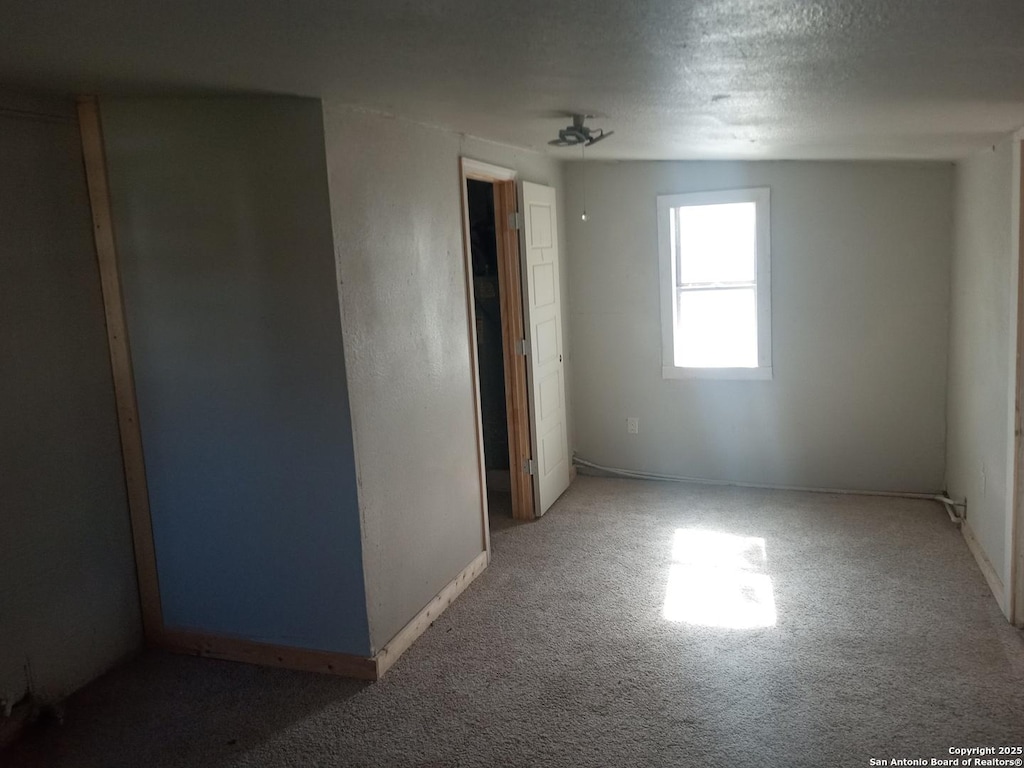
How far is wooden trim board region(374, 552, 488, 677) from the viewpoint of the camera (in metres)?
3.05

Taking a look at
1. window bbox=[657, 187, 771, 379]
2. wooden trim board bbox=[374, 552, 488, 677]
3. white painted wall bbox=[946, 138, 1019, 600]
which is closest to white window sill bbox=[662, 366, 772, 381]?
window bbox=[657, 187, 771, 379]

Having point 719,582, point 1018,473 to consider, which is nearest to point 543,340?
point 719,582

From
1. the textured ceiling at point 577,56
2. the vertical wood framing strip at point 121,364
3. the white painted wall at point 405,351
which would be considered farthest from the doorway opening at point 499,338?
the vertical wood framing strip at point 121,364

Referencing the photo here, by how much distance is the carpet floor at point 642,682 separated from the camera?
2.51 m

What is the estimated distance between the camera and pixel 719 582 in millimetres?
3705

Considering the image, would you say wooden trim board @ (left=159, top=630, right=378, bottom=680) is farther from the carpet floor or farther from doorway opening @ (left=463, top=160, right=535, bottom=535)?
doorway opening @ (left=463, top=160, right=535, bottom=535)

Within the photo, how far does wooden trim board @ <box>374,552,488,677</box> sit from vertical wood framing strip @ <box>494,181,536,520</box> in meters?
0.74

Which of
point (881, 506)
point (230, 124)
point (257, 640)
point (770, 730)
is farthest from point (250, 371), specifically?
point (881, 506)

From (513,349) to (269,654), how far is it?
6.97 feet

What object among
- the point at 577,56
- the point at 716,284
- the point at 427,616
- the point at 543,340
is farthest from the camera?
the point at 716,284

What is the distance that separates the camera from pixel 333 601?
3.00m

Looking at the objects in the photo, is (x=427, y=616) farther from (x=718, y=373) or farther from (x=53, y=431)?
(x=718, y=373)

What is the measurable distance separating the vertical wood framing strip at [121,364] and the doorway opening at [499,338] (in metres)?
1.53

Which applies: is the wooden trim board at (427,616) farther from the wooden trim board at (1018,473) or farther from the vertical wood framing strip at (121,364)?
the wooden trim board at (1018,473)
